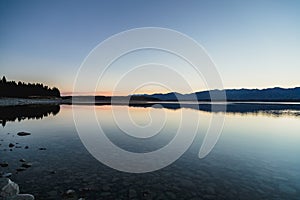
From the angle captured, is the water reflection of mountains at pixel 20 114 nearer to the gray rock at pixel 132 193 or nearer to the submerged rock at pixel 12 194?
the submerged rock at pixel 12 194

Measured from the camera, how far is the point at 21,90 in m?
145

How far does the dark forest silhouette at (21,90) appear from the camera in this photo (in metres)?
128

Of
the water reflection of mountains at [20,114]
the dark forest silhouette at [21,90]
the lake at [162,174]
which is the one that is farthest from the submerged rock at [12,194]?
the dark forest silhouette at [21,90]

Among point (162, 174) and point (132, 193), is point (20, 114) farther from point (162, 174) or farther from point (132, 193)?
point (132, 193)

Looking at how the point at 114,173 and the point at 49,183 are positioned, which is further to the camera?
the point at 114,173

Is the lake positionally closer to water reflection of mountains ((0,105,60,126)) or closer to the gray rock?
the gray rock

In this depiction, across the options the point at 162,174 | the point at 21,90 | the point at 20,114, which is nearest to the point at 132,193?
the point at 162,174

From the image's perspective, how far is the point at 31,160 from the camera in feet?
44.7

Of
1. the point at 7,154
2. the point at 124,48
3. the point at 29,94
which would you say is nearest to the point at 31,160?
the point at 7,154

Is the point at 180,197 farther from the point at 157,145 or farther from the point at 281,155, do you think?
the point at 281,155

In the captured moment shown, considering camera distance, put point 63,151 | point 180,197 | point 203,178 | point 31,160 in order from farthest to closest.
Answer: point 63,151 < point 31,160 < point 203,178 < point 180,197

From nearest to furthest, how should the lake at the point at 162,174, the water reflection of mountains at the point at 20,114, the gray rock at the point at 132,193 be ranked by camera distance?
the gray rock at the point at 132,193 < the lake at the point at 162,174 < the water reflection of mountains at the point at 20,114

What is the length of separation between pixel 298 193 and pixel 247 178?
2393mm

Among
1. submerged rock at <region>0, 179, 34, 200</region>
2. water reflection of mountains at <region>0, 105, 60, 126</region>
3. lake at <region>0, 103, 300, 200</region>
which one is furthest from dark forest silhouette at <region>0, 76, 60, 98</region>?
submerged rock at <region>0, 179, 34, 200</region>
